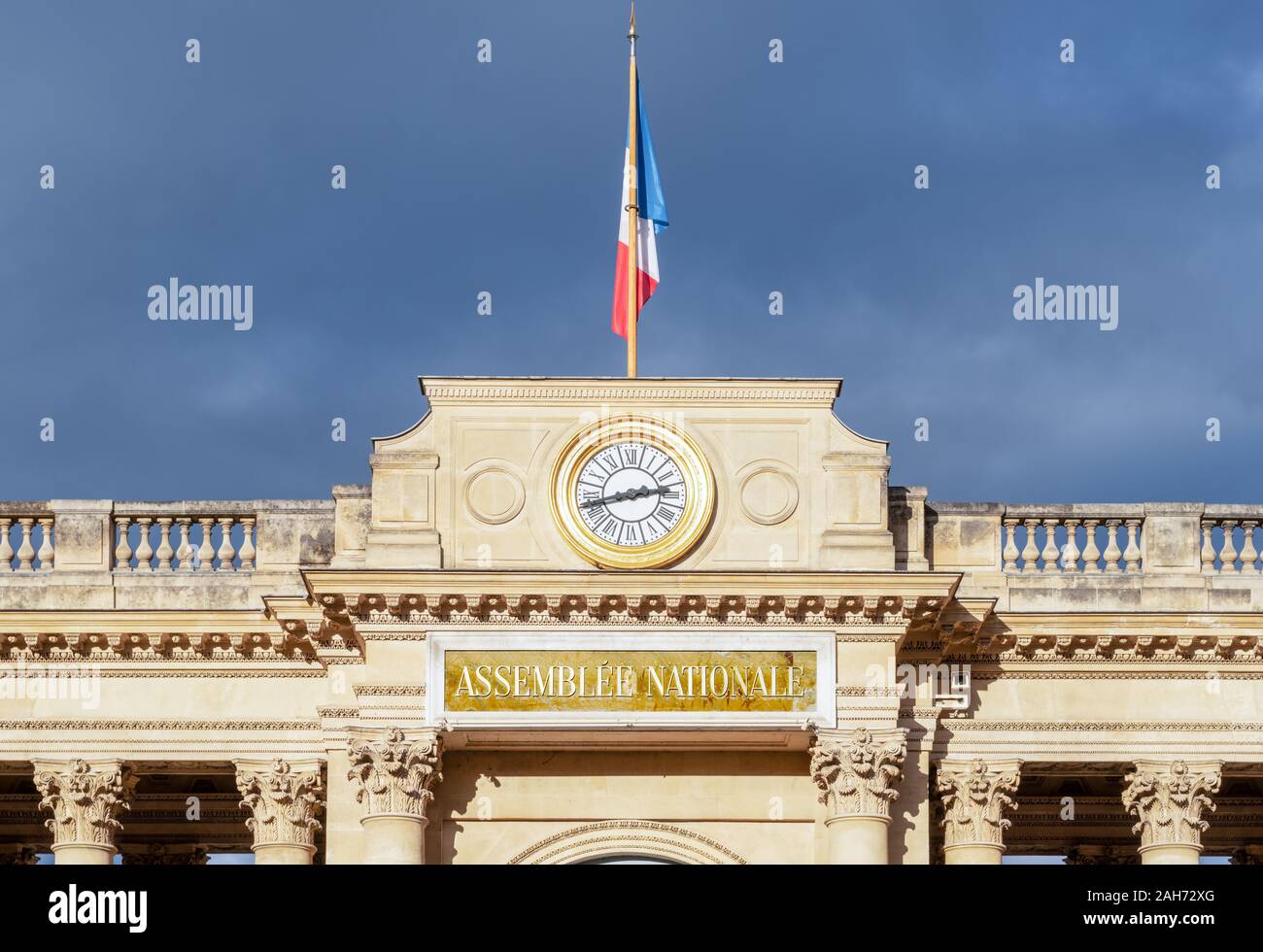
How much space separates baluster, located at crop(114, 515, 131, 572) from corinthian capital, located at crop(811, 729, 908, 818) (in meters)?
11.7

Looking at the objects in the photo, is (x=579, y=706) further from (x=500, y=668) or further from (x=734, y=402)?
(x=734, y=402)

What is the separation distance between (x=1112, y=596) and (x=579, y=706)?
29.3 ft

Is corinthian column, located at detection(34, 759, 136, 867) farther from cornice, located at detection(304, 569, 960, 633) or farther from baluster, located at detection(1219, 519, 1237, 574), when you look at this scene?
baluster, located at detection(1219, 519, 1237, 574)

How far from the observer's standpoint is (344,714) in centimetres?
4897

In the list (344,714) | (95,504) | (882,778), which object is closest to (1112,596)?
(882,778)

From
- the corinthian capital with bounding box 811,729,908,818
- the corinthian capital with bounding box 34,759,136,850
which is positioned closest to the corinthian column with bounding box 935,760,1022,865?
the corinthian capital with bounding box 811,729,908,818

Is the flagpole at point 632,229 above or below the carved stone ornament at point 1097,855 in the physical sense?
above

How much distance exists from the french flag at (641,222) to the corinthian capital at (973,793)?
32.9 feet

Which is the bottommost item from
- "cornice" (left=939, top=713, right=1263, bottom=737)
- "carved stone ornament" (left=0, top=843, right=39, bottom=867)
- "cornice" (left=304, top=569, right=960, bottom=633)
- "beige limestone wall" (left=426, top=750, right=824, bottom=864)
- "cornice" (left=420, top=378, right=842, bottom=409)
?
"carved stone ornament" (left=0, top=843, right=39, bottom=867)

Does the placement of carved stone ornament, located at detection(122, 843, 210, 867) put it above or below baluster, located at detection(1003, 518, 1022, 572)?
below

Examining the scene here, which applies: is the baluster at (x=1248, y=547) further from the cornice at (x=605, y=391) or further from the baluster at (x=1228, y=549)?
the cornice at (x=605, y=391)

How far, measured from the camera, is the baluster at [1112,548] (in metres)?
50.7

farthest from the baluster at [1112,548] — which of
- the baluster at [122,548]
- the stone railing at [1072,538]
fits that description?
the baluster at [122,548]

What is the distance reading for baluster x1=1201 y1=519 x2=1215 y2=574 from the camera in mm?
50781
